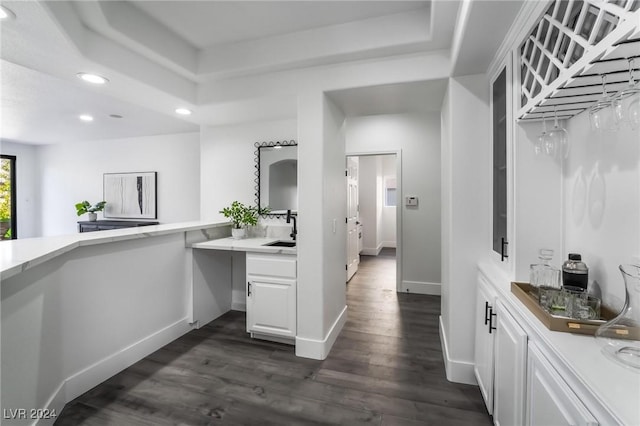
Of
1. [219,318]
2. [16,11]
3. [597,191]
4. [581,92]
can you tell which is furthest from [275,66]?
[219,318]

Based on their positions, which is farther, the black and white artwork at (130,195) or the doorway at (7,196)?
the doorway at (7,196)

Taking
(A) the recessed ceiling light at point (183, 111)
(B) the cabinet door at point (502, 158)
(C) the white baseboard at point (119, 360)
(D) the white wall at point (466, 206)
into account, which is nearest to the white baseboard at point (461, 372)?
(D) the white wall at point (466, 206)

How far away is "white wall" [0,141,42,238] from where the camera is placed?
5.53 m

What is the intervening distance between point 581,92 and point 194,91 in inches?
115

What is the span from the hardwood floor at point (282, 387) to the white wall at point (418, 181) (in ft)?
4.20

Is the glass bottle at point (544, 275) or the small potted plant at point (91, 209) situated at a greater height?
the small potted plant at point (91, 209)

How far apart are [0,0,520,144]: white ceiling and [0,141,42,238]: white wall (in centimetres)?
354

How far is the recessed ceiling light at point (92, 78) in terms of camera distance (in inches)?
82.6

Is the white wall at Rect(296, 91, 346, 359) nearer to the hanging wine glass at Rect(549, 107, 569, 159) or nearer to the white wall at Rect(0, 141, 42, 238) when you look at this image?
the hanging wine glass at Rect(549, 107, 569, 159)

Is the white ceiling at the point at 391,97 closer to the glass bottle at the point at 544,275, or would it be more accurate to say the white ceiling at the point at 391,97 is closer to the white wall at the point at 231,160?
the white wall at the point at 231,160

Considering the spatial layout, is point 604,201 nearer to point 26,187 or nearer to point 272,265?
point 272,265

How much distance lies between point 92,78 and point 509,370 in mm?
3317

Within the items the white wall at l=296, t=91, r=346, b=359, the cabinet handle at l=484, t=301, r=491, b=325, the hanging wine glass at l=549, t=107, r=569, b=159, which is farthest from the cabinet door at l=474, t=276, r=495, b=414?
the white wall at l=296, t=91, r=346, b=359

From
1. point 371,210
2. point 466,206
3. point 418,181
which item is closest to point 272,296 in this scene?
point 466,206
